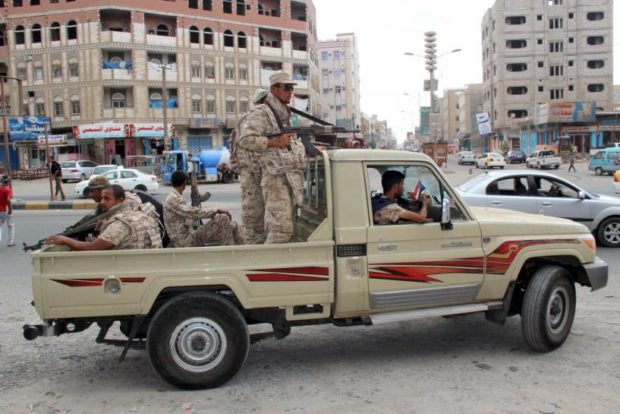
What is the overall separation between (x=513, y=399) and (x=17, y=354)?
14.0 ft

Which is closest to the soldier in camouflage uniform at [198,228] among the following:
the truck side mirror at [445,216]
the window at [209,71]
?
the truck side mirror at [445,216]

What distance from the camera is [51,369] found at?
4.81 metres

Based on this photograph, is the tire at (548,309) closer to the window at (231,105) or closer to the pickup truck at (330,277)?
the pickup truck at (330,277)

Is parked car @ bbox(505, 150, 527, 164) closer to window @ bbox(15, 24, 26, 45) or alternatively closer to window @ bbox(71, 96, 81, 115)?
window @ bbox(71, 96, 81, 115)

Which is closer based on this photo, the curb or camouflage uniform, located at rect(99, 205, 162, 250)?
camouflage uniform, located at rect(99, 205, 162, 250)

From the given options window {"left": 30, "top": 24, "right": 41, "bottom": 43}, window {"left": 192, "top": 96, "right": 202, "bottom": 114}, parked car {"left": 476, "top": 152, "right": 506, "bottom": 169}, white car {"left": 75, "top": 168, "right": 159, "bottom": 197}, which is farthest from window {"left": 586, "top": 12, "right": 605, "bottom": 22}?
white car {"left": 75, "top": 168, "right": 159, "bottom": 197}

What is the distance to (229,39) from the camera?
57719 mm

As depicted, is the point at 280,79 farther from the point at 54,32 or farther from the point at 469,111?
the point at 469,111

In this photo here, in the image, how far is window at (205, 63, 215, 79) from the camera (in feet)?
184

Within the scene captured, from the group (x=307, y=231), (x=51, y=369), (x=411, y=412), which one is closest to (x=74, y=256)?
(x=51, y=369)

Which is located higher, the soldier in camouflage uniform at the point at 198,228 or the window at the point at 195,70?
the window at the point at 195,70

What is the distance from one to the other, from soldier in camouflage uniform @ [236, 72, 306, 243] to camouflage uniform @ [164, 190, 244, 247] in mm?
407

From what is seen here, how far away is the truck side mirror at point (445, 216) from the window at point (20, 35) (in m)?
58.4

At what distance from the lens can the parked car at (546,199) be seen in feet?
33.1
